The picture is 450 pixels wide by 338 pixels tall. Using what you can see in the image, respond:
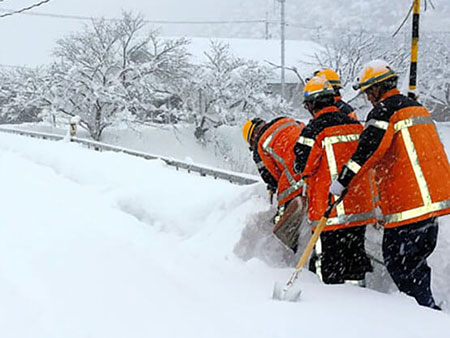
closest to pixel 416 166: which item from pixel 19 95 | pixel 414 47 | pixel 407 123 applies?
pixel 407 123

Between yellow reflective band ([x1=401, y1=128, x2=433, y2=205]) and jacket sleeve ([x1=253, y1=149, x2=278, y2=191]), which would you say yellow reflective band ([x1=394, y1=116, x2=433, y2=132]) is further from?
jacket sleeve ([x1=253, y1=149, x2=278, y2=191])

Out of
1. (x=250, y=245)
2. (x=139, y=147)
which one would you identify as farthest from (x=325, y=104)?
(x=139, y=147)

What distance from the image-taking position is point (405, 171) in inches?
140

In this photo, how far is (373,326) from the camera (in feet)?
8.99

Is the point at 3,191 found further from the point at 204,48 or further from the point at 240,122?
the point at 204,48

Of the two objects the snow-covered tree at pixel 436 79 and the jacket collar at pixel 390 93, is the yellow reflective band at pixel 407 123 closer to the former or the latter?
the jacket collar at pixel 390 93

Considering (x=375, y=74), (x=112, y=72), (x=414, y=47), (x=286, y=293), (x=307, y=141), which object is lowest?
(x=112, y=72)

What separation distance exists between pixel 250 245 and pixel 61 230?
183 cm

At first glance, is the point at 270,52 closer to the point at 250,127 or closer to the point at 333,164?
the point at 250,127

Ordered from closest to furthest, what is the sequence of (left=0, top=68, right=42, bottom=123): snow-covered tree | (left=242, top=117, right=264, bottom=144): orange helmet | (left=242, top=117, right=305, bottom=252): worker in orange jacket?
(left=242, top=117, right=305, bottom=252): worker in orange jacket → (left=242, top=117, right=264, bottom=144): orange helmet → (left=0, top=68, right=42, bottom=123): snow-covered tree

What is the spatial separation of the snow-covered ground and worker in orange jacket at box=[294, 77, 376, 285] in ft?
0.99

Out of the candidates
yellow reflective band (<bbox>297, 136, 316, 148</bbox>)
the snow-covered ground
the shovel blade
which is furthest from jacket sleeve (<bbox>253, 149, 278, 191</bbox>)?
the shovel blade

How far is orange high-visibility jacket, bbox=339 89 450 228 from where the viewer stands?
11.5ft

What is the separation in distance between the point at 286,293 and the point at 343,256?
96 cm
